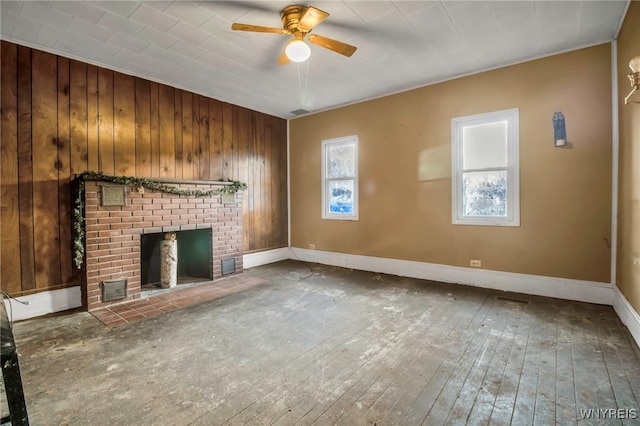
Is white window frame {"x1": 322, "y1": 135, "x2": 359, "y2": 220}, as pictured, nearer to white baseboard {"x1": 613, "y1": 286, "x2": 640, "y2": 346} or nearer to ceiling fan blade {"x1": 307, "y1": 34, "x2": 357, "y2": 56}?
ceiling fan blade {"x1": 307, "y1": 34, "x2": 357, "y2": 56}

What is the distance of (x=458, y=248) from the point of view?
411 cm

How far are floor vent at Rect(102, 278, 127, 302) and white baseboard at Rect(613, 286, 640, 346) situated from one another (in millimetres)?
4915

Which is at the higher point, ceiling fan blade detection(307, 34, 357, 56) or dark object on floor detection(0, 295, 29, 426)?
ceiling fan blade detection(307, 34, 357, 56)

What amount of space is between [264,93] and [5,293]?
3.81 meters

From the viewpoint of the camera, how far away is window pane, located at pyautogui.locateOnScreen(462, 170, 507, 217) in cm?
381

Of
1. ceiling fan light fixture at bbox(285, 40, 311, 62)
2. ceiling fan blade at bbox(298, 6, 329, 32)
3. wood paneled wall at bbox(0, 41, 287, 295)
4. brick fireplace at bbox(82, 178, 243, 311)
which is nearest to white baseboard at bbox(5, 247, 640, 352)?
wood paneled wall at bbox(0, 41, 287, 295)

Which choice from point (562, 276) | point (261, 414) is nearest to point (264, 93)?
point (261, 414)

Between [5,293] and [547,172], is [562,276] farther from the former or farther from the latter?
[5,293]

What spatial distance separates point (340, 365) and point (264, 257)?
357 centimetres

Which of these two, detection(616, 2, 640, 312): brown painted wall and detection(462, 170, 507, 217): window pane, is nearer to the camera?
detection(616, 2, 640, 312): brown painted wall

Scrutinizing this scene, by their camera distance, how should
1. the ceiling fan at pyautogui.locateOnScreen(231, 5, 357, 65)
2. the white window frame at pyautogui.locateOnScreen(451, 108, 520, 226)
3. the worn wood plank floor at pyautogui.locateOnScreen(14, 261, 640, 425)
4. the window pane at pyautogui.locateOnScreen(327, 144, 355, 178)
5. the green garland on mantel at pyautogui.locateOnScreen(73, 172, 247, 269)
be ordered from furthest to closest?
1. the window pane at pyautogui.locateOnScreen(327, 144, 355, 178)
2. the white window frame at pyautogui.locateOnScreen(451, 108, 520, 226)
3. the green garland on mantel at pyautogui.locateOnScreen(73, 172, 247, 269)
4. the ceiling fan at pyautogui.locateOnScreen(231, 5, 357, 65)
5. the worn wood plank floor at pyautogui.locateOnScreen(14, 261, 640, 425)

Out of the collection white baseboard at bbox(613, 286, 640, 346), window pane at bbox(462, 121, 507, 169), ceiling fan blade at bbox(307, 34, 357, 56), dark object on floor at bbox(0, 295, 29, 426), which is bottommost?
white baseboard at bbox(613, 286, 640, 346)

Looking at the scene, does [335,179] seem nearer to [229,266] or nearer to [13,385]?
[229,266]

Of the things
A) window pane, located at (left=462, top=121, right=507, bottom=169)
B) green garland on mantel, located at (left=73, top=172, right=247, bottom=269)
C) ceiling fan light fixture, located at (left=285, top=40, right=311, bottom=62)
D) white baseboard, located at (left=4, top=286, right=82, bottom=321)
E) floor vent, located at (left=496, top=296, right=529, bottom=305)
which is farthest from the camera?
window pane, located at (left=462, top=121, right=507, bottom=169)
